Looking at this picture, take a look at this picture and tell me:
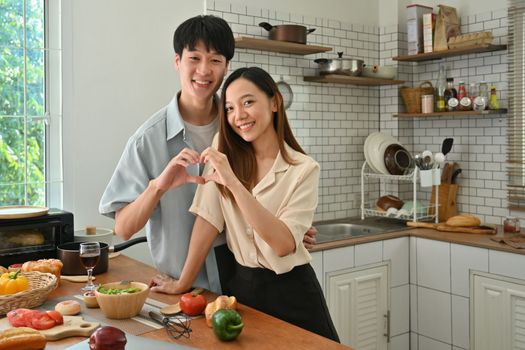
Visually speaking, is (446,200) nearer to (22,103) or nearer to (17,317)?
(22,103)

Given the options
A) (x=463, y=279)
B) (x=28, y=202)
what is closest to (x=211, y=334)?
(x=28, y=202)

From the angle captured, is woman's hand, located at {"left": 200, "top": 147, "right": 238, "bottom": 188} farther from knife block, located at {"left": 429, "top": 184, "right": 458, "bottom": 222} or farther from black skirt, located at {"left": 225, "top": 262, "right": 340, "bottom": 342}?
knife block, located at {"left": 429, "top": 184, "right": 458, "bottom": 222}

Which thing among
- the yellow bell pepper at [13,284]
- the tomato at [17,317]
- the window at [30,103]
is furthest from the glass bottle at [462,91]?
the tomato at [17,317]

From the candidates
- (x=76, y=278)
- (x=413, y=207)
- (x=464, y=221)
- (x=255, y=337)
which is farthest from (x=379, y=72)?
(x=255, y=337)

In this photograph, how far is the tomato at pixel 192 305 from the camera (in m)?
1.87

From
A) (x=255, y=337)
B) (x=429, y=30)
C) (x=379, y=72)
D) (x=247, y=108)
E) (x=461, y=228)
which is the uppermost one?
(x=429, y=30)

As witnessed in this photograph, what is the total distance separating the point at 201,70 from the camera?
84.7 inches

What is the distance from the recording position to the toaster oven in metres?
2.60

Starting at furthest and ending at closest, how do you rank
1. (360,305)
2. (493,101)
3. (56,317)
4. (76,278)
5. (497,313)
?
(493,101) → (360,305) → (497,313) → (76,278) → (56,317)

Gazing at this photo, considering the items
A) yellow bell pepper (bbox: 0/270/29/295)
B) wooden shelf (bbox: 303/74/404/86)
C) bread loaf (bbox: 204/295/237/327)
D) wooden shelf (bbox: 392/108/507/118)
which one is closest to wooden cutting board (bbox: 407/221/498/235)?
wooden shelf (bbox: 392/108/507/118)

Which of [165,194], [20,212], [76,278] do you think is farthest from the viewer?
[20,212]

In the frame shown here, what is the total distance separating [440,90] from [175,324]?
323 cm

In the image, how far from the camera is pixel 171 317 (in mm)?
1849

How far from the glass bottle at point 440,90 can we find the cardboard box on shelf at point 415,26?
24 cm
